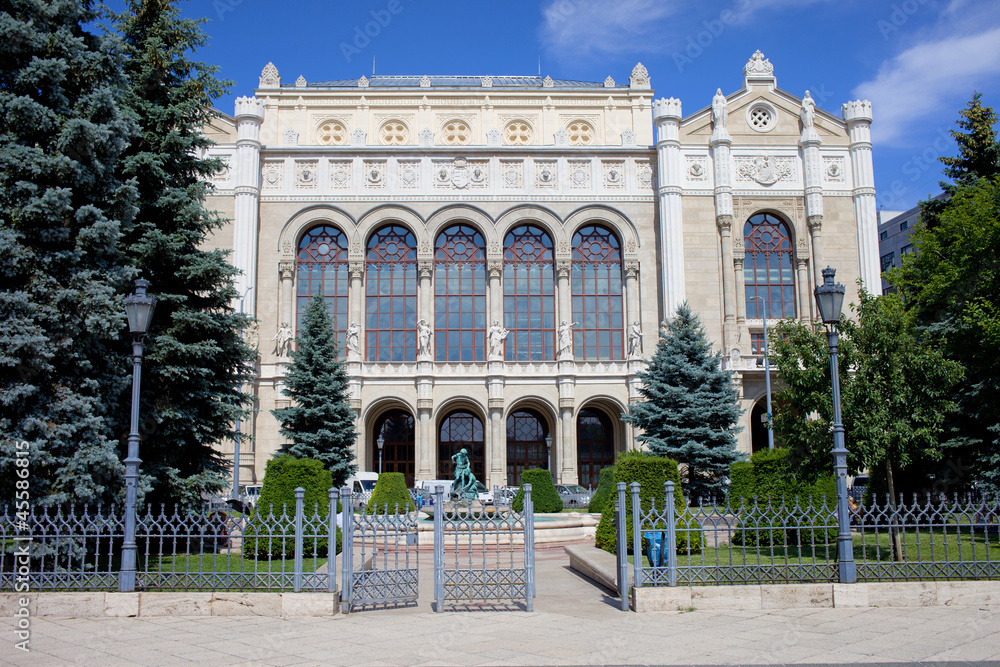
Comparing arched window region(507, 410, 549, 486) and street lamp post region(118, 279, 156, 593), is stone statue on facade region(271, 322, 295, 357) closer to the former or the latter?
arched window region(507, 410, 549, 486)

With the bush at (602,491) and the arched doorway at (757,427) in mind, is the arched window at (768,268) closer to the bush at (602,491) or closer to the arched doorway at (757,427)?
the arched doorway at (757,427)

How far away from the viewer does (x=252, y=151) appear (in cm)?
3809

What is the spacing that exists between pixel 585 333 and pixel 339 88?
719 inches

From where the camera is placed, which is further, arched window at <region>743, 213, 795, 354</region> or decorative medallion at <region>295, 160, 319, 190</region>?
arched window at <region>743, 213, 795, 354</region>

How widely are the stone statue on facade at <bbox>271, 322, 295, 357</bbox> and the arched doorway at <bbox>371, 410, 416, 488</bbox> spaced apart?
6.24 m

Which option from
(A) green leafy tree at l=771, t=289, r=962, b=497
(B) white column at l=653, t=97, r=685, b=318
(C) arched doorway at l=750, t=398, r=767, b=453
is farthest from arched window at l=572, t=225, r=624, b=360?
(A) green leafy tree at l=771, t=289, r=962, b=497

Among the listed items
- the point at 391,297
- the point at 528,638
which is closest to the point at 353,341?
the point at 391,297

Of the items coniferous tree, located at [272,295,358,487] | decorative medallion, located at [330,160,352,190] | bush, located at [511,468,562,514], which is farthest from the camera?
decorative medallion, located at [330,160,352,190]

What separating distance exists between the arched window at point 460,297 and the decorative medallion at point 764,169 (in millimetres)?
14019

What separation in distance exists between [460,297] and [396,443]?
27.4ft

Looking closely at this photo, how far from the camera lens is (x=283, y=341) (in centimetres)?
3684

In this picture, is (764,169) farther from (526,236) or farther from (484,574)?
(484,574)

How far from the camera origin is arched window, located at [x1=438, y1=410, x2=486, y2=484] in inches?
1583

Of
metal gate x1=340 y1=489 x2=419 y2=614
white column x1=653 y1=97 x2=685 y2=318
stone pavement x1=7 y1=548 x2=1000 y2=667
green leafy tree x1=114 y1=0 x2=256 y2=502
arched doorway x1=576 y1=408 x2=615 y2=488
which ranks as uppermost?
white column x1=653 y1=97 x2=685 y2=318
